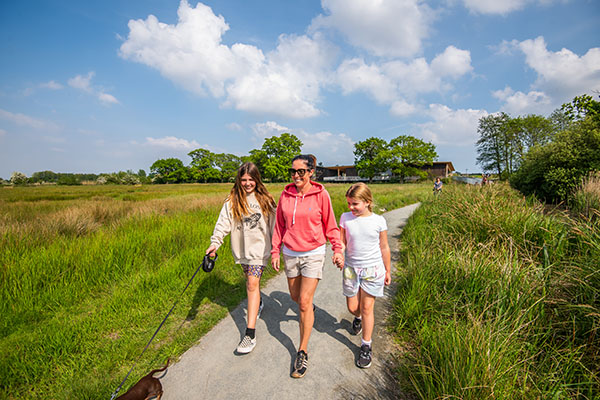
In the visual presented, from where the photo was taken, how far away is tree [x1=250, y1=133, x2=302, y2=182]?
53.5 m

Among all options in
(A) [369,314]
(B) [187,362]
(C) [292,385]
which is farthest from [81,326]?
(A) [369,314]

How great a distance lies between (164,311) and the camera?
127 inches

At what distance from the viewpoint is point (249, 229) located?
2.73 meters

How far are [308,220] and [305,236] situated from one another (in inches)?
6.6

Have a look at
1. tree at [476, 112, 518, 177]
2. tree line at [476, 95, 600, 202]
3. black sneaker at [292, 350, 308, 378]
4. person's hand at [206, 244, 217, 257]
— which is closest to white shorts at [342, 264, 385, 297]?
black sneaker at [292, 350, 308, 378]

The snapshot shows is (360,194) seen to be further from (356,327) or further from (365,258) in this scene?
(356,327)

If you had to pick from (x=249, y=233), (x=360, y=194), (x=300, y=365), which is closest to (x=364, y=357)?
(x=300, y=365)

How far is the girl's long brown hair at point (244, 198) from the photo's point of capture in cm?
271

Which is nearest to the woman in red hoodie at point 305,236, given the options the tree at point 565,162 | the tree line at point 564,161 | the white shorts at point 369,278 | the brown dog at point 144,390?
the white shorts at point 369,278

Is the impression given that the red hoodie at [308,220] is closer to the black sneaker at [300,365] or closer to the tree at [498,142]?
the black sneaker at [300,365]

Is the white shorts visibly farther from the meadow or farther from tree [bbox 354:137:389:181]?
tree [bbox 354:137:389:181]

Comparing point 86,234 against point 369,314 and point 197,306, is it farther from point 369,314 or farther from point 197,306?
point 369,314

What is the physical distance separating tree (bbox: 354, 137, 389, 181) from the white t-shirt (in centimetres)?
5504

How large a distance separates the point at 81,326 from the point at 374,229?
3637mm
